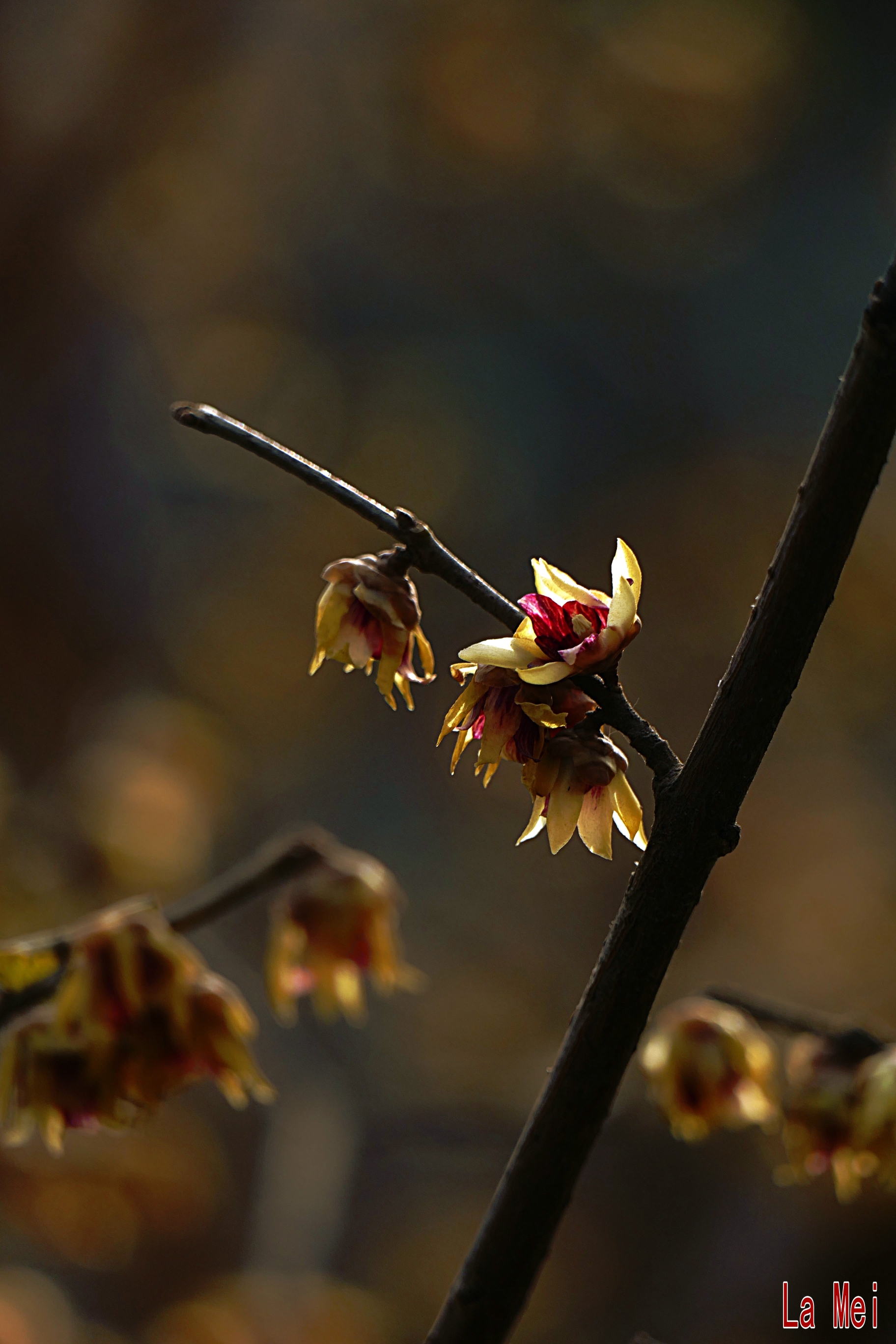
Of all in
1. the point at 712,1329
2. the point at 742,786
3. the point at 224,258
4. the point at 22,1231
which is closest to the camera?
the point at 742,786

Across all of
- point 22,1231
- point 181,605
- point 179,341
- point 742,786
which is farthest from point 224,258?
point 742,786

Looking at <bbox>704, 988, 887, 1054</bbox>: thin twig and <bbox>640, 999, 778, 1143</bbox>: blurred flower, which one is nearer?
<bbox>704, 988, 887, 1054</bbox>: thin twig

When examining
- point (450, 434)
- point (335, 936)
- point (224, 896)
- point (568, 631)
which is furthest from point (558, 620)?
point (450, 434)

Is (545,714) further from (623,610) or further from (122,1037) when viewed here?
(122,1037)

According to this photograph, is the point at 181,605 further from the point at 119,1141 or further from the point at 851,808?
the point at 851,808

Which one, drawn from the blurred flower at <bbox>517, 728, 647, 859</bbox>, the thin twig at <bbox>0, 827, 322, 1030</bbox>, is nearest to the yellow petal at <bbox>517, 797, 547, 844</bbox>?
the blurred flower at <bbox>517, 728, 647, 859</bbox>

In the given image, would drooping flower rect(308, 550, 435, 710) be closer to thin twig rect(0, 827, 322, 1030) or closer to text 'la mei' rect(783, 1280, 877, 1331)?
thin twig rect(0, 827, 322, 1030)
